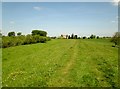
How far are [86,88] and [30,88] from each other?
3856mm

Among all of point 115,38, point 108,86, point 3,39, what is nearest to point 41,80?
point 108,86

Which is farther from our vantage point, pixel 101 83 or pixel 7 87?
pixel 101 83

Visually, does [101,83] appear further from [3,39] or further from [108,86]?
[3,39]

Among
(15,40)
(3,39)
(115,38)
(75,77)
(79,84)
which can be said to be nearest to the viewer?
(79,84)

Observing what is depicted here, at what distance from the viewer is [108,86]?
14.0 m

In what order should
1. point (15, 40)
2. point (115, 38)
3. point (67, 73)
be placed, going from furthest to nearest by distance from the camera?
point (115, 38), point (15, 40), point (67, 73)

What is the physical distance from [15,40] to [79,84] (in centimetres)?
5939

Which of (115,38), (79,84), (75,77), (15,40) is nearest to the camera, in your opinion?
(79,84)

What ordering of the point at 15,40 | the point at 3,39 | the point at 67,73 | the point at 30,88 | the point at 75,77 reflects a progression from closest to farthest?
the point at 30,88
the point at 75,77
the point at 67,73
the point at 3,39
the point at 15,40

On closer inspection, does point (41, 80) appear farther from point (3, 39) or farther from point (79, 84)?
point (3, 39)

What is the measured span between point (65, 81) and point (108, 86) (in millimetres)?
3323

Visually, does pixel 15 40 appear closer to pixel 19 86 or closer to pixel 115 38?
pixel 115 38

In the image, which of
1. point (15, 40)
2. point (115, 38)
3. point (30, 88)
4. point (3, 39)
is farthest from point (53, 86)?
point (115, 38)

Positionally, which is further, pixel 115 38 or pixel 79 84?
pixel 115 38
